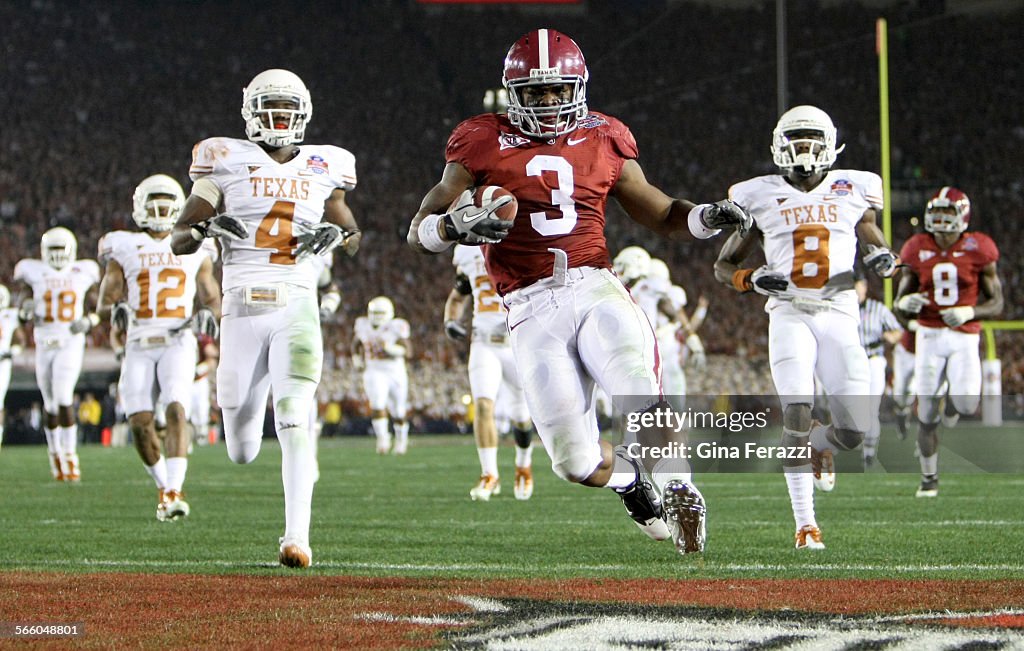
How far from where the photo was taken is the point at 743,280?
588 centimetres

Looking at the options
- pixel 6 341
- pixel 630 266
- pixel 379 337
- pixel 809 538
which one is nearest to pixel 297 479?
pixel 809 538

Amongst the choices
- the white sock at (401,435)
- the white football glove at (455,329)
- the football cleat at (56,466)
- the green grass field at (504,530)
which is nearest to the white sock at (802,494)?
the green grass field at (504,530)

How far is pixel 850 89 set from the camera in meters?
29.2

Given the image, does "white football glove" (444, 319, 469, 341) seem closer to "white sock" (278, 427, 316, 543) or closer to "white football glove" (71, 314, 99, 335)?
"white football glove" (71, 314, 99, 335)

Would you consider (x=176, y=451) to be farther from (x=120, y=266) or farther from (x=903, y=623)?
(x=903, y=623)

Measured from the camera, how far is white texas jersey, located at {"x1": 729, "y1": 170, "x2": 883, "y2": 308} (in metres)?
5.92

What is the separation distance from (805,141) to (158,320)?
3577mm

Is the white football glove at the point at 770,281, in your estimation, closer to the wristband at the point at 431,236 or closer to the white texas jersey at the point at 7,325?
the wristband at the point at 431,236

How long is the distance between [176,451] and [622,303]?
361 cm

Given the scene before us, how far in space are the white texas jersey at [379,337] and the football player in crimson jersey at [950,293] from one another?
8820 mm

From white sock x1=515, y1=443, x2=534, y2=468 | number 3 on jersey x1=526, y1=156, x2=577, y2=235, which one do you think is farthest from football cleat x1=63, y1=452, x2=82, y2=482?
number 3 on jersey x1=526, y1=156, x2=577, y2=235

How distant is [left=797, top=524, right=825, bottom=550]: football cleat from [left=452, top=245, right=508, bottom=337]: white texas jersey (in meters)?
3.42

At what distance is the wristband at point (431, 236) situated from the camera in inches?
158

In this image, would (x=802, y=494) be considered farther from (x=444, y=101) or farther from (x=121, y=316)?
(x=444, y=101)
